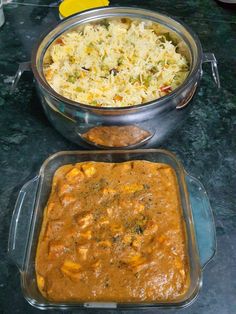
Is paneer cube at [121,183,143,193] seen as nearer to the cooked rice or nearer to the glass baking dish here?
the glass baking dish

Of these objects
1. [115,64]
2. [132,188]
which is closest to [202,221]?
[132,188]

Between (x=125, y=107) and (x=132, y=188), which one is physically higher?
(x=125, y=107)

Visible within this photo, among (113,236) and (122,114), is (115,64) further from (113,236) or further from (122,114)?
(113,236)

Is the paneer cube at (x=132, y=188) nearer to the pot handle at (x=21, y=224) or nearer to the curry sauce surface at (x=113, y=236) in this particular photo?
the curry sauce surface at (x=113, y=236)

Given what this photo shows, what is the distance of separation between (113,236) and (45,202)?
0.24 metres

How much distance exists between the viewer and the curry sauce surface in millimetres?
1006

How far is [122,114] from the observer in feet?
3.96

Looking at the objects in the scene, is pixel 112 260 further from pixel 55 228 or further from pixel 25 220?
pixel 25 220

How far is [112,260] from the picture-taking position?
1.04 m

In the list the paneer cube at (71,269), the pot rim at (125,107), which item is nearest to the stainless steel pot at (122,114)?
the pot rim at (125,107)

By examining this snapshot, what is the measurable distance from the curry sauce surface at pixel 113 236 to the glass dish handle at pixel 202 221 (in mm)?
51

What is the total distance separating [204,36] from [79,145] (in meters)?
0.94

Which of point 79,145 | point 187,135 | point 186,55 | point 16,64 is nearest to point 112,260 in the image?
point 79,145

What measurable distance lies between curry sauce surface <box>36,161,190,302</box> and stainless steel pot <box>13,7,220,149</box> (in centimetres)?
10
